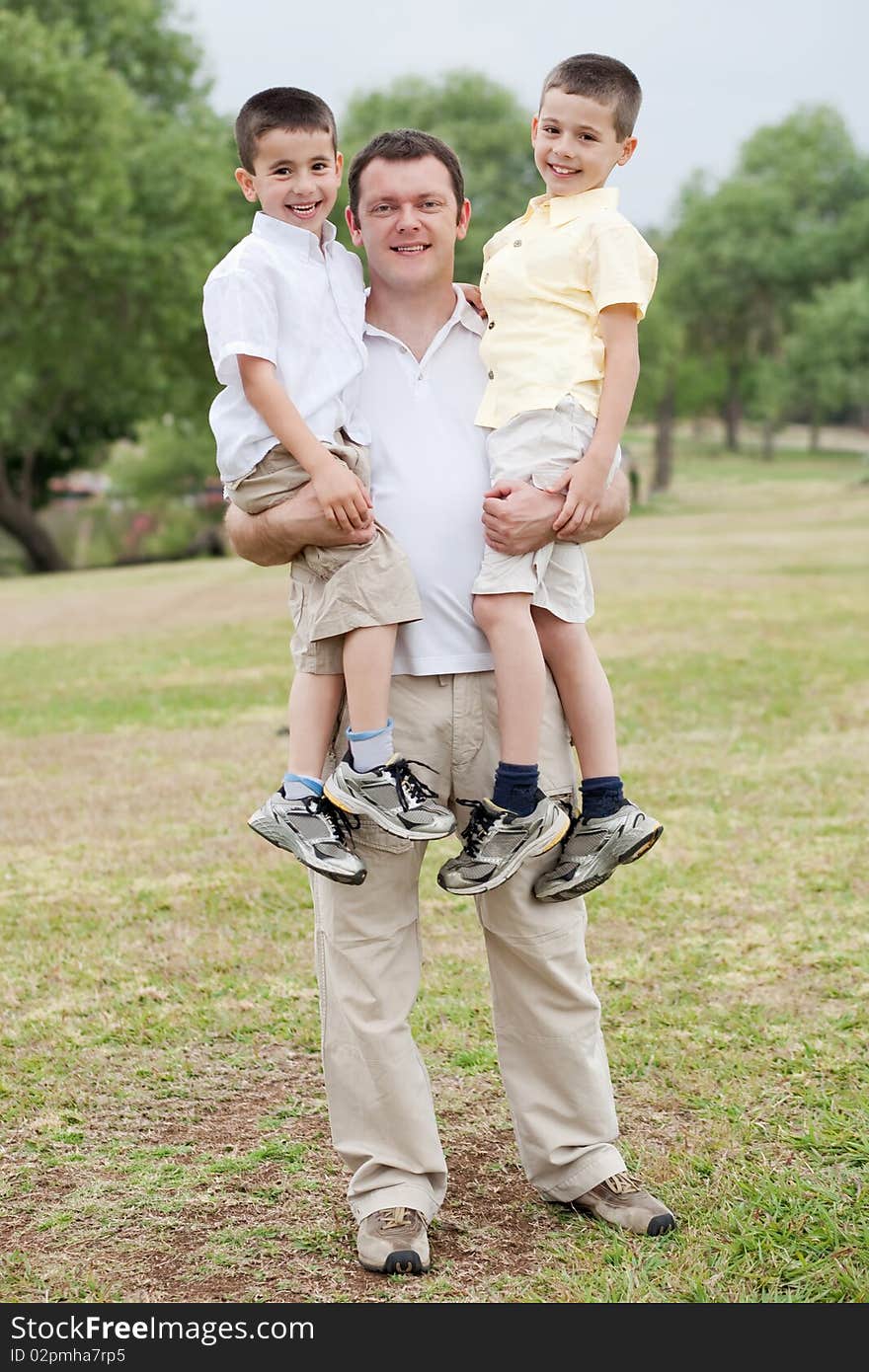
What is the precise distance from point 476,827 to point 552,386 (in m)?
0.89

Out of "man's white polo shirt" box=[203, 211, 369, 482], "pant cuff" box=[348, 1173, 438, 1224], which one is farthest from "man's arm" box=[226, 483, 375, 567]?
"pant cuff" box=[348, 1173, 438, 1224]

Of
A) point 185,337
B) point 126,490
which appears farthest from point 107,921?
point 126,490

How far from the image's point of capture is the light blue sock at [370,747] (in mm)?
3047

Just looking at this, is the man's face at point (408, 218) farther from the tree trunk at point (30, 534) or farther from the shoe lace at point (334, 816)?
the tree trunk at point (30, 534)

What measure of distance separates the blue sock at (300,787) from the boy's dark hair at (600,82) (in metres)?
1.45

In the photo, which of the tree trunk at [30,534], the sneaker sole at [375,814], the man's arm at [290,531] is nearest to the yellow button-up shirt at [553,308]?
the man's arm at [290,531]

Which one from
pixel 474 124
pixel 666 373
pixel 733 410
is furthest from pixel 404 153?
pixel 733 410

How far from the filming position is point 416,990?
127 inches

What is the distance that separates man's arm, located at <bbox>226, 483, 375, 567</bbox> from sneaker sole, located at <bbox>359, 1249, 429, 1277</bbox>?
1414 millimetres

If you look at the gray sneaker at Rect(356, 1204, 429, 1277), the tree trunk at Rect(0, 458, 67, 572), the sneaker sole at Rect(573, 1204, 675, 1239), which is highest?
the gray sneaker at Rect(356, 1204, 429, 1277)

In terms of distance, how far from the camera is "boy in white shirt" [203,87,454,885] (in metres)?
2.94

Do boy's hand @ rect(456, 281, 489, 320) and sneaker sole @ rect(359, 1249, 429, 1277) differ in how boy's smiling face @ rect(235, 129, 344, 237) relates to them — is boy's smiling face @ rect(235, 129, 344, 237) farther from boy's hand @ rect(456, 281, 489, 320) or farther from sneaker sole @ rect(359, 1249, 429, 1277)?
sneaker sole @ rect(359, 1249, 429, 1277)
